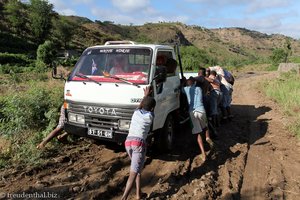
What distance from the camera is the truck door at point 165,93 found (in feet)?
20.8

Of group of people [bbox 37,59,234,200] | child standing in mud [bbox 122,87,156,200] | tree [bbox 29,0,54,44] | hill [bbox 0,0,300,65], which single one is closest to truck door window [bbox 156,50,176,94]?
group of people [bbox 37,59,234,200]

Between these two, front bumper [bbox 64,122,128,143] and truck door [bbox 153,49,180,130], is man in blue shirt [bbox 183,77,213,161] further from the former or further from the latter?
front bumper [bbox 64,122,128,143]

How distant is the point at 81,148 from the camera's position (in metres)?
7.05

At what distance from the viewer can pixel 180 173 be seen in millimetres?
5973

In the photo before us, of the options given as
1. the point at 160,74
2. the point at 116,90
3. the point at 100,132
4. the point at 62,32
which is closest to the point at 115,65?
the point at 116,90

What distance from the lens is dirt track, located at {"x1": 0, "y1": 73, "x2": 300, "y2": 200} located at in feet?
16.8

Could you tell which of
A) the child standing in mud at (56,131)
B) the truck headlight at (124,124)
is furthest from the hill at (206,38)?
the truck headlight at (124,124)

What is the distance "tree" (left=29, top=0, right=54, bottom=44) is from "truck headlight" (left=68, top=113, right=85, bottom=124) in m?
66.1

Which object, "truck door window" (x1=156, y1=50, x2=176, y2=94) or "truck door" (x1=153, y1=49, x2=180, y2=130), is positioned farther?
"truck door window" (x1=156, y1=50, x2=176, y2=94)

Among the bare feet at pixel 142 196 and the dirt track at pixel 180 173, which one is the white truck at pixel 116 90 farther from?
the bare feet at pixel 142 196

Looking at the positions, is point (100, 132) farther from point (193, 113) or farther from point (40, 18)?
point (40, 18)

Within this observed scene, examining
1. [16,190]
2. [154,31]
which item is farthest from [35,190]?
[154,31]

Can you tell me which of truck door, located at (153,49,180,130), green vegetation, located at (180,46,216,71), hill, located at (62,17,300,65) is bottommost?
truck door, located at (153,49,180,130)

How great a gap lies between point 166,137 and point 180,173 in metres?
0.95
